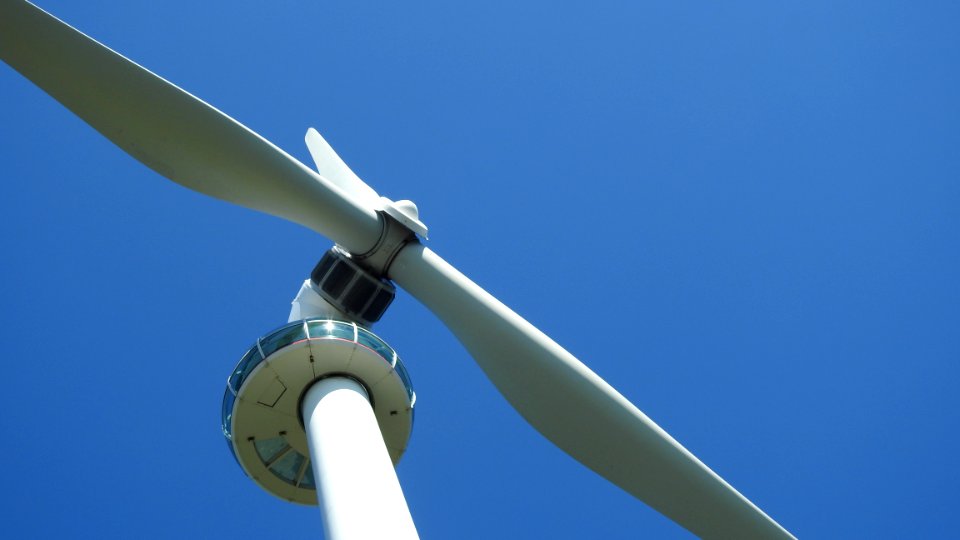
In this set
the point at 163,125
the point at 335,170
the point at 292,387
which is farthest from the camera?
the point at 335,170

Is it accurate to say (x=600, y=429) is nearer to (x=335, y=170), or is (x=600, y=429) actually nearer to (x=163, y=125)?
(x=163, y=125)

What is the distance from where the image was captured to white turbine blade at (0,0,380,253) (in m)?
10.4

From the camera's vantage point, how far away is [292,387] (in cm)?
1238

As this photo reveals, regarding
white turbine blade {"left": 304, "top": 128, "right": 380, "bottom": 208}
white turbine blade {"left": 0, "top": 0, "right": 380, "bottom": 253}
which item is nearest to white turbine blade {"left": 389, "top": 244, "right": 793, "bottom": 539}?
white turbine blade {"left": 0, "top": 0, "right": 380, "bottom": 253}

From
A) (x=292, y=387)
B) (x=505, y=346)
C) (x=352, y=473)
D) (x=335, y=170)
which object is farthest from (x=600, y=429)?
(x=335, y=170)

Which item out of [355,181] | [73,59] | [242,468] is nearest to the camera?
[73,59]

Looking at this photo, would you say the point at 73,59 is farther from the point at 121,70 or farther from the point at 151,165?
the point at 151,165

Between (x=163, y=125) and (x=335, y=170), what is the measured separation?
512 centimetres

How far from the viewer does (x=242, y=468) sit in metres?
13.4

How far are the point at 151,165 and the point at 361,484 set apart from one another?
5.36 meters

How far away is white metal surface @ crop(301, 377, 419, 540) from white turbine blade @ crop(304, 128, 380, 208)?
14.8 feet

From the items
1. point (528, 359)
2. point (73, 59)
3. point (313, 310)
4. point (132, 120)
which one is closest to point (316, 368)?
point (313, 310)

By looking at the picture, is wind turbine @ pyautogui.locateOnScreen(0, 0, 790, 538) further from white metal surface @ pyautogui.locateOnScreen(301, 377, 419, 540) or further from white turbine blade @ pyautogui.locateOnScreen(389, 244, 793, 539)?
white metal surface @ pyautogui.locateOnScreen(301, 377, 419, 540)

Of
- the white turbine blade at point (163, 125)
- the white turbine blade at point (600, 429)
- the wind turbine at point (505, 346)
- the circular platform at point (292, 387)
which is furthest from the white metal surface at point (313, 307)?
the white turbine blade at point (600, 429)
